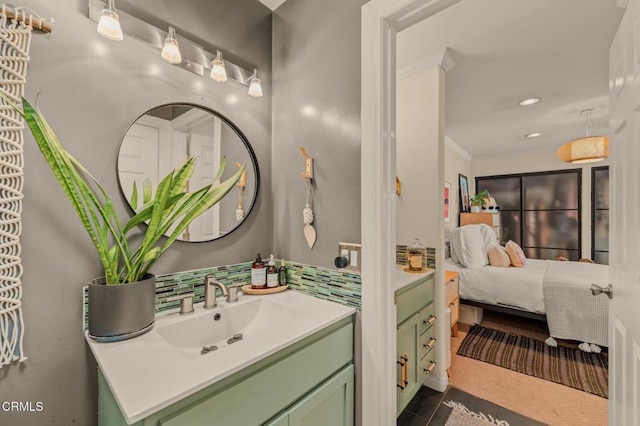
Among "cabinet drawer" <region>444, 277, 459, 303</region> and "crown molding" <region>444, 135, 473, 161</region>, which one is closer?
"cabinet drawer" <region>444, 277, 459, 303</region>

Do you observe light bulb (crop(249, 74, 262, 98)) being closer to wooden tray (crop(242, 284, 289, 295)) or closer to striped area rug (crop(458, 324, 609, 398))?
wooden tray (crop(242, 284, 289, 295))

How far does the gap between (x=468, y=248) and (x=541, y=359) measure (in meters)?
1.22

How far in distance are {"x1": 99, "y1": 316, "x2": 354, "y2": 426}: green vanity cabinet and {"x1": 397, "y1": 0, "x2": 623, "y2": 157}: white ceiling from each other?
1935 millimetres

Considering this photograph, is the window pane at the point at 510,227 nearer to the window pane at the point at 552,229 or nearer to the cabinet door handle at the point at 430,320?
the window pane at the point at 552,229

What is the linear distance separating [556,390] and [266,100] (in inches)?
110

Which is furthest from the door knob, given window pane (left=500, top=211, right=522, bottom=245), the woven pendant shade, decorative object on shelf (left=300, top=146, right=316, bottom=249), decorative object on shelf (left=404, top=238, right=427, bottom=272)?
window pane (left=500, top=211, right=522, bottom=245)

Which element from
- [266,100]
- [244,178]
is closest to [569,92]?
[266,100]

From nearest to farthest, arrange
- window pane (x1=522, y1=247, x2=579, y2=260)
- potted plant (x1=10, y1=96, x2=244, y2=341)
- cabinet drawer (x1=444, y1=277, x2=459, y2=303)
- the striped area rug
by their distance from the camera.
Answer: potted plant (x1=10, y1=96, x2=244, y2=341) → the striped area rug → cabinet drawer (x1=444, y1=277, x2=459, y2=303) → window pane (x1=522, y1=247, x2=579, y2=260)

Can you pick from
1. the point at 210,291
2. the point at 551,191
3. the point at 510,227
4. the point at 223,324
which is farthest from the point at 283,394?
the point at 551,191

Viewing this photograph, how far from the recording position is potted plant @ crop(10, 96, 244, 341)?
0.75 m

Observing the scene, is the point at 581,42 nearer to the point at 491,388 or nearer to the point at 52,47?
the point at 491,388

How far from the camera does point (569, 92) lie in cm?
260

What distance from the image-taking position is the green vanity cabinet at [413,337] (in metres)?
1.48

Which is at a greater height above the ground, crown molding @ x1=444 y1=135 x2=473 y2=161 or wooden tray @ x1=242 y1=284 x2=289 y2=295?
crown molding @ x1=444 y1=135 x2=473 y2=161
